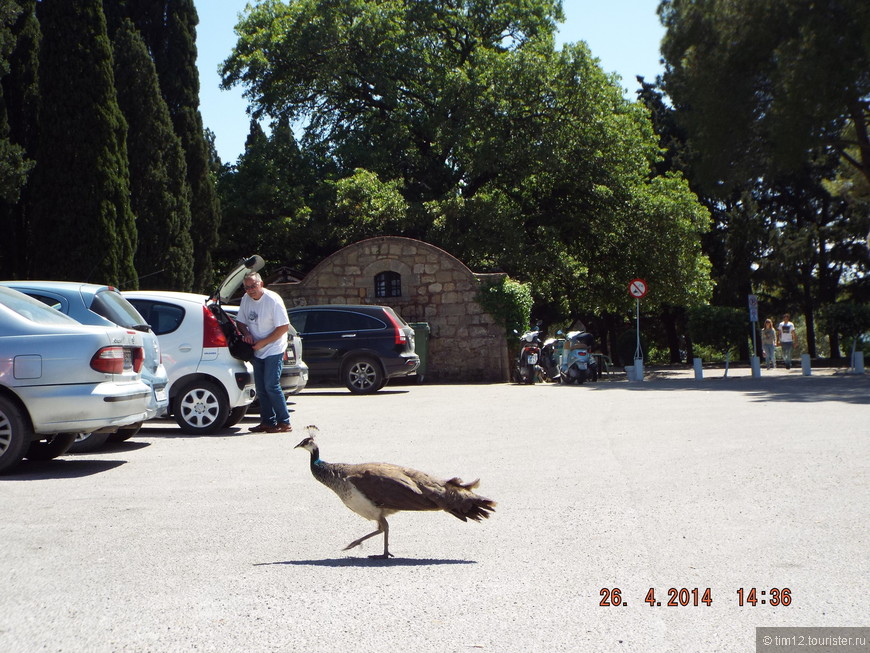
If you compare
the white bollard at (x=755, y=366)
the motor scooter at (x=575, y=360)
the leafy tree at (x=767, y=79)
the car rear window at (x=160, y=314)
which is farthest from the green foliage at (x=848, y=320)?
the car rear window at (x=160, y=314)

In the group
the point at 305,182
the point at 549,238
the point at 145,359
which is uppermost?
the point at 305,182

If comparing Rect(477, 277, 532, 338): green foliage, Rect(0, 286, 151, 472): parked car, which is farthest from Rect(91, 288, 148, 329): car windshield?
Rect(477, 277, 532, 338): green foliage

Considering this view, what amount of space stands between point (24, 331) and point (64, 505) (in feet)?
6.56

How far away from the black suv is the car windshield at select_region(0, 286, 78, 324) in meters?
11.5

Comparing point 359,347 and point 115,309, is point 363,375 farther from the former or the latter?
point 115,309

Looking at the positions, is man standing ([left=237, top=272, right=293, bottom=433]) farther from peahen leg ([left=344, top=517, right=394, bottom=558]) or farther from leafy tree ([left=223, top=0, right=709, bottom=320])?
leafy tree ([left=223, top=0, right=709, bottom=320])

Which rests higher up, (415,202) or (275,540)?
(415,202)

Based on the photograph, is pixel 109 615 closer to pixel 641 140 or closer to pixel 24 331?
pixel 24 331

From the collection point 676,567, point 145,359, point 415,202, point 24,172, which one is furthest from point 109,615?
point 415,202

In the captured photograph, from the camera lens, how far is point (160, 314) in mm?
12242

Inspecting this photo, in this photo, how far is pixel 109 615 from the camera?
4.46 metres

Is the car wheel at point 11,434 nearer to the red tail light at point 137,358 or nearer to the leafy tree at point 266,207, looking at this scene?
the red tail light at point 137,358

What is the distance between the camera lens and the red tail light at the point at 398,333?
66.7 ft

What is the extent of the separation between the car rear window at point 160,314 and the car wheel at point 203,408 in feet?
2.44
